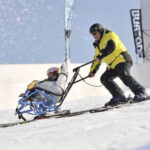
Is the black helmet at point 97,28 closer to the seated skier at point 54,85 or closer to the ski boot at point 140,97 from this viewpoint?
the seated skier at point 54,85

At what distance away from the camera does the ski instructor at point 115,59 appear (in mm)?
4711

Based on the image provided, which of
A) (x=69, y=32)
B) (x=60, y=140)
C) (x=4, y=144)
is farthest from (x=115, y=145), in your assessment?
(x=69, y=32)

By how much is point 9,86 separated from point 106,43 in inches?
215

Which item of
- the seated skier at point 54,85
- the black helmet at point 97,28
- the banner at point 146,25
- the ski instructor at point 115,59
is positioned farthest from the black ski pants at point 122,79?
the banner at point 146,25

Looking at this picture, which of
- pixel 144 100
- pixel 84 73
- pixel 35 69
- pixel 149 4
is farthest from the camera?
pixel 149 4

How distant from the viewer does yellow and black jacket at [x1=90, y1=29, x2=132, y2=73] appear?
468cm

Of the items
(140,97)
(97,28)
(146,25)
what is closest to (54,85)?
(97,28)

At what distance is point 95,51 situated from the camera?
203 inches

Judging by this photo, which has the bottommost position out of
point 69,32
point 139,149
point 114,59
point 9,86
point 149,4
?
point 9,86

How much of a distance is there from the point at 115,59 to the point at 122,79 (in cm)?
39

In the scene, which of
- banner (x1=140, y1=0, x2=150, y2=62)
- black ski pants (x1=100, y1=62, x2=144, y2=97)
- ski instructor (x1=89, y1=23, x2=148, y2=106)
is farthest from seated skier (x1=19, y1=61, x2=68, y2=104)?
banner (x1=140, y1=0, x2=150, y2=62)

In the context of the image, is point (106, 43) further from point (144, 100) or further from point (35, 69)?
point (35, 69)

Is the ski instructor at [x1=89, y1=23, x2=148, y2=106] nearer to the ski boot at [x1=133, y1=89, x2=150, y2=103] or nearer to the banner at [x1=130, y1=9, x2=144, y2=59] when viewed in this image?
the ski boot at [x1=133, y1=89, x2=150, y2=103]

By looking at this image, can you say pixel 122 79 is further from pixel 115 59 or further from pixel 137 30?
pixel 137 30
